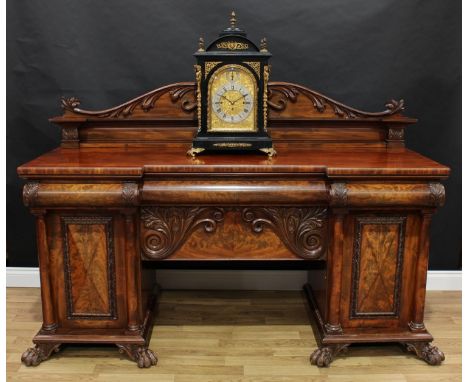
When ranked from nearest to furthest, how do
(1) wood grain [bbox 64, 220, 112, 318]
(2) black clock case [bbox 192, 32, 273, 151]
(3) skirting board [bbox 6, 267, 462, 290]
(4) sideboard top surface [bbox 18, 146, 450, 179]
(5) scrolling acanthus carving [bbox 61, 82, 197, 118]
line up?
1. (4) sideboard top surface [bbox 18, 146, 450, 179]
2. (1) wood grain [bbox 64, 220, 112, 318]
3. (2) black clock case [bbox 192, 32, 273, 151]
4. (5) scrolling acanthus carving [bbox 61, 82, 197, 118]
5. (3) skirting board [bbox 6, 267, 462, 290]

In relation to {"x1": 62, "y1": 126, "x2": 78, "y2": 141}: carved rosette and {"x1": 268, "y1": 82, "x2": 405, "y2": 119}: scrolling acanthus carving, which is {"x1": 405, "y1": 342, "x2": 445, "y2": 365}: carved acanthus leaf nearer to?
{"x1": 268, "y1": 82, "x2": 405, "y2": 119}: scrolling acanthus carving

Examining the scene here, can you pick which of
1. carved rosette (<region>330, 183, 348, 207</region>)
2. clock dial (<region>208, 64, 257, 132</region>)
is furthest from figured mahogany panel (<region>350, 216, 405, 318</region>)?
clock dial (<region>208, 64, 257, 132</region>)

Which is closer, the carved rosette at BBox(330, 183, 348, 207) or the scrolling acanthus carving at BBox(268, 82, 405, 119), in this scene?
the carved rosette at BBox(330, 183, 348, 207)

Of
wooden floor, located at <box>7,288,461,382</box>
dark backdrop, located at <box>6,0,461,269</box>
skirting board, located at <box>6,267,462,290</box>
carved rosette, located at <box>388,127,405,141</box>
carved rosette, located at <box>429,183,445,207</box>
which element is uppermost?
dark backdrop, located at <box>6,0,461,269</box>

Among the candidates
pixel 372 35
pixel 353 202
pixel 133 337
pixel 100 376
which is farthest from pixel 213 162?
pixel 372 35

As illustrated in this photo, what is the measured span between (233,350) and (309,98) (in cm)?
128

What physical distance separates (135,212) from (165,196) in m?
0.14

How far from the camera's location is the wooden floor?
2.19 m

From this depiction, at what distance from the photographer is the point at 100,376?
2.18m

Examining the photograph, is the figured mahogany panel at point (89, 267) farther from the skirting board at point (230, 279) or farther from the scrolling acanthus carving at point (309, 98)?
Answer: the scrolling acanthus carving at point (309, 98)

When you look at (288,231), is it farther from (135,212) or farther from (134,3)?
(134,3)

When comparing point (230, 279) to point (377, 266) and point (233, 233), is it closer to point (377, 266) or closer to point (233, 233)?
point (233, 233)

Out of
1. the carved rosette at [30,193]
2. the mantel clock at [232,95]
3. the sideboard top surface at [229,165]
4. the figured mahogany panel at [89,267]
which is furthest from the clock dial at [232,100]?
the carved rosette at [30,193]

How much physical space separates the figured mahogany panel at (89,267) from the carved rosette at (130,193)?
0.46 feet
